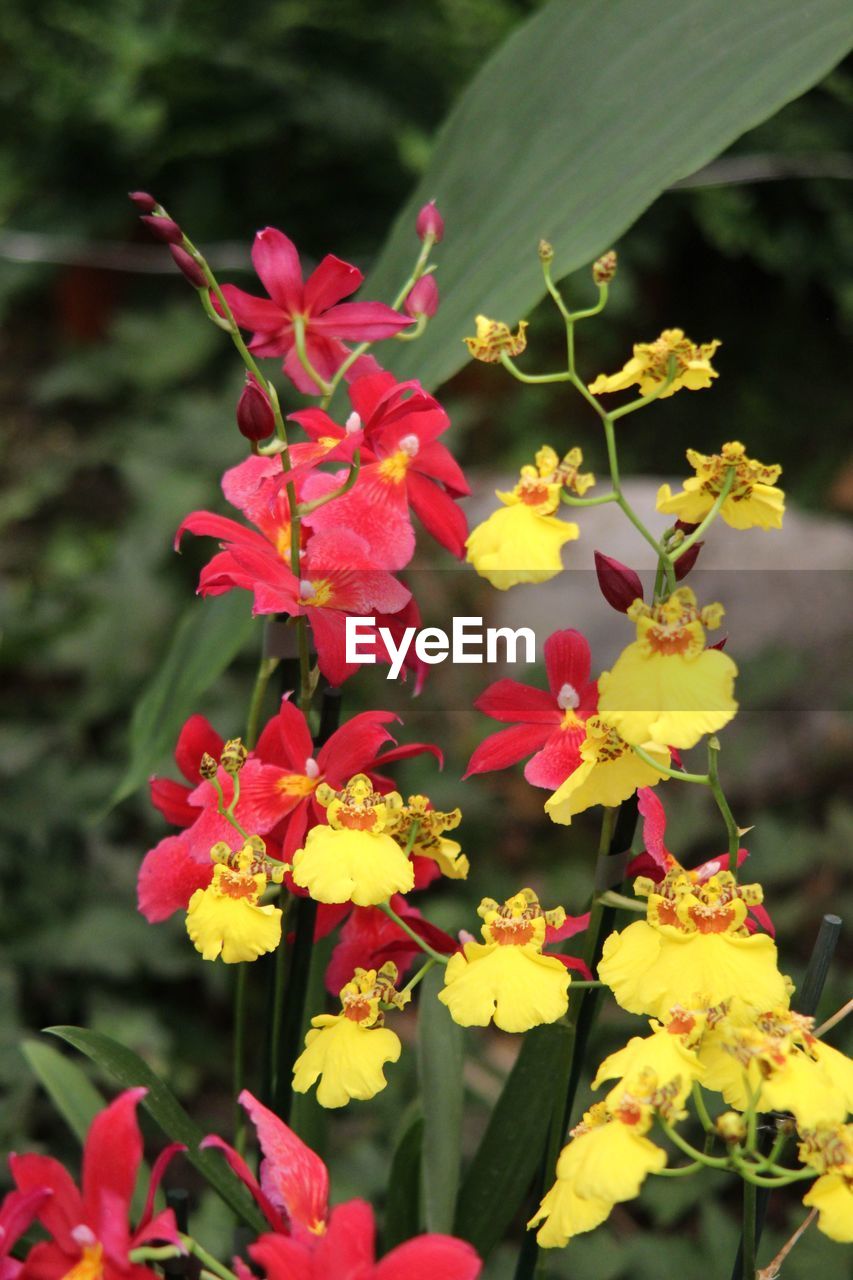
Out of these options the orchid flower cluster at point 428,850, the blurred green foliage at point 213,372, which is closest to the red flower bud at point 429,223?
the orchid flower cluster at point 428,850

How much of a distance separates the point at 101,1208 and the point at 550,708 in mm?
192

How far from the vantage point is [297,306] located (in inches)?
18.6

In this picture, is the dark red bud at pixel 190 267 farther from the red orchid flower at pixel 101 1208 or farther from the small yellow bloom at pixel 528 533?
the red orchid flower at pixel 101 1208

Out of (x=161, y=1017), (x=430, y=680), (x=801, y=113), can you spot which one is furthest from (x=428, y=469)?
(x=801, y=113)

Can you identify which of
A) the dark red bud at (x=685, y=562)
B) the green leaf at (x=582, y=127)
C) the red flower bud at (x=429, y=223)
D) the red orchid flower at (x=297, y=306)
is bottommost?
the dark red bud at (x=685, y=562)

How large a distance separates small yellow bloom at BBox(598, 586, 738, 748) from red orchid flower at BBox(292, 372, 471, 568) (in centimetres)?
10

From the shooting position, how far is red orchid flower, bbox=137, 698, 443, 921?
43cm

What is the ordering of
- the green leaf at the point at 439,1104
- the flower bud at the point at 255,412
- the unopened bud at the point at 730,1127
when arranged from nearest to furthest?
the unopened bud at the point at 730,1127 < the flower bud at the point at 255,412 < the green leaf at the point at 439,1104

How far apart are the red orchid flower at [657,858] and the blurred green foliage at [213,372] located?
78 centimetres

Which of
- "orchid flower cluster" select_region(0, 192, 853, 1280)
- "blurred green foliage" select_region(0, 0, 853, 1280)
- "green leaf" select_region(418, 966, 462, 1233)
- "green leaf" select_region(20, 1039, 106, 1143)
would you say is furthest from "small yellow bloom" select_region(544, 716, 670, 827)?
"blurred green foliage" select_region(0, 0, 853, 1280)

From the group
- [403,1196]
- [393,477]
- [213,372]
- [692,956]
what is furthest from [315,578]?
[213,372]

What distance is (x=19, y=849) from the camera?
124 centimetres

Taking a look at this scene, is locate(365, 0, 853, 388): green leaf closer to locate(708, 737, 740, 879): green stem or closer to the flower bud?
the flower bud

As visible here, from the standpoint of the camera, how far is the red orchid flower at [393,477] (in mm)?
429
